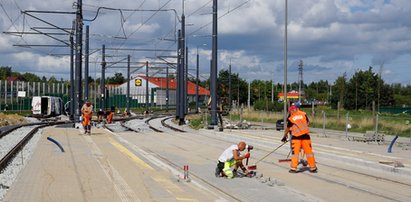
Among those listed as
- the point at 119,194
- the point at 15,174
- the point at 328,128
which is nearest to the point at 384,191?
the point at 119,194

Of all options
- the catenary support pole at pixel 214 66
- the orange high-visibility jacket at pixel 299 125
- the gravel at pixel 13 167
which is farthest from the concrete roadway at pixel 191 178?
the catenary support pole at pixel 214 66

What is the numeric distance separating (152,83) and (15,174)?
126694 millimetres

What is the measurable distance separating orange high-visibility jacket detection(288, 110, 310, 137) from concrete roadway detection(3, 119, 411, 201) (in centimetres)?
107

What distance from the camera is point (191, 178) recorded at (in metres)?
14.2

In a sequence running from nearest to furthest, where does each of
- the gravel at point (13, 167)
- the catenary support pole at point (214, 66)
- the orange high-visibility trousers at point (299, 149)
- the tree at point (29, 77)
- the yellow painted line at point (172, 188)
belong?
the yellow painted line at point (172, 188) < the gravel at point (13, 167) < the orange high-visibility trousers at point (299, 149) < the catenary support pole at point (214, 66) < the tree at point (29, 77)

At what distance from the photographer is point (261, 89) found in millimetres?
138125

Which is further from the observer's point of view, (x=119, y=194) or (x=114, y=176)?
(x=114, y=176)

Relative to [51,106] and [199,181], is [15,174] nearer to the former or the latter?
[199,181]

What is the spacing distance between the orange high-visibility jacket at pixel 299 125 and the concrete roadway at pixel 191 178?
107 cm

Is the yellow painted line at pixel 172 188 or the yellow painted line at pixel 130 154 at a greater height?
the yellow painted line at pixel 172 188

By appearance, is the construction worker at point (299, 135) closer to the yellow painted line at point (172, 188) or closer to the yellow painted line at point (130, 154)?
the yellow painted line at point (172, 188)

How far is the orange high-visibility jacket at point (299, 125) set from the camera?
14.7 meters

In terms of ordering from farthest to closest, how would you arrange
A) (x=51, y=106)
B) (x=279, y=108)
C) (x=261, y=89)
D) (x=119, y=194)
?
(x=261, y=89)
(x=279, y=108)
(x=51, y=106)
(x=119, y=194)

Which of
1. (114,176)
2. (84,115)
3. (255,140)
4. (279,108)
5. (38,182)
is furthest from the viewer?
(279,108)
